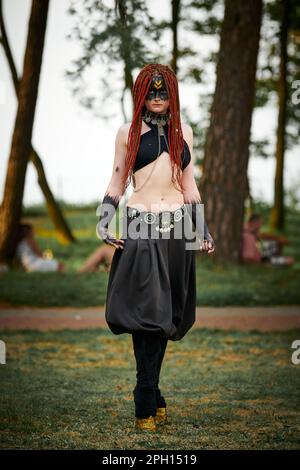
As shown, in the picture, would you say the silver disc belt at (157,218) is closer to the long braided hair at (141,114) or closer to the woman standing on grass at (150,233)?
the woman standing on grass at (150,233)

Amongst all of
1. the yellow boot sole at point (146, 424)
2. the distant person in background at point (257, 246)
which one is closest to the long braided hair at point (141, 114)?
the yellow boot sole at point (146, 424)

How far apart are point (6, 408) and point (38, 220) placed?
19.2 meters

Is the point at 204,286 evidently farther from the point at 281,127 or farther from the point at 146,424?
the point at 281,127

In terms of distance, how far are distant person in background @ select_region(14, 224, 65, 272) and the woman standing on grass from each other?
10.4 m

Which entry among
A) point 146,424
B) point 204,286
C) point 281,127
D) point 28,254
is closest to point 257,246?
point 204,286

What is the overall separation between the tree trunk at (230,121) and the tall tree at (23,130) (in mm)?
2993

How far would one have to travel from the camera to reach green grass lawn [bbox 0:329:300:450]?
5.59m

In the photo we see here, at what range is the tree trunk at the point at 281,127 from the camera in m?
23.5

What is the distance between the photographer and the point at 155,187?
579 centimetres

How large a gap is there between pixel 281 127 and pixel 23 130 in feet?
33.2

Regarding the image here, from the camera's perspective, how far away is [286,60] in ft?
77.9

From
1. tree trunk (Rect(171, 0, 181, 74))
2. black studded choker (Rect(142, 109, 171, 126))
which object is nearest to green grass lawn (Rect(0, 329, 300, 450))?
black studded choker (Rect(142, 109, 171, 126))
